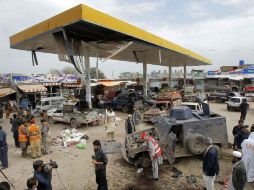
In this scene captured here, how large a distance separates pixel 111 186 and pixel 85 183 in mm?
824

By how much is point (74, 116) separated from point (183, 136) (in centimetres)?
846

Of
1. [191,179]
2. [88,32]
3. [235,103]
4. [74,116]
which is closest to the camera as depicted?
[191,179]

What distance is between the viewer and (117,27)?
1394cm

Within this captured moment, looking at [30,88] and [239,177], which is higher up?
[30,88]

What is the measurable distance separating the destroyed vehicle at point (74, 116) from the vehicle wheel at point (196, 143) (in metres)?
8.11

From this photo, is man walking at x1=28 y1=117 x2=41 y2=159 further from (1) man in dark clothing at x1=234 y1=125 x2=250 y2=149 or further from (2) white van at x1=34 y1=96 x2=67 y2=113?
(2) white van at x1=34 y1=96 x2=67 y2=113

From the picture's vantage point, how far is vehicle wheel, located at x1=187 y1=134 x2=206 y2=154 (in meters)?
8.09

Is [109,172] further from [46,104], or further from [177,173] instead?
[46,104]

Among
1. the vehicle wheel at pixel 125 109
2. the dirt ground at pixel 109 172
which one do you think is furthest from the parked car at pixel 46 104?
the dirt ground at pixel 109 172

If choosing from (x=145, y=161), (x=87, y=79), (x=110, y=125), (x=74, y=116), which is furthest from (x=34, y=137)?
(x=87, y=79)

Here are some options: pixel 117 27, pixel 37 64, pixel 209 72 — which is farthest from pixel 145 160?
pixel 209 72

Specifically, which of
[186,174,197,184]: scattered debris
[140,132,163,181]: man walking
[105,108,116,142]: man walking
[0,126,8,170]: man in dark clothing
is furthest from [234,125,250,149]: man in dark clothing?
[0,126,8,170]: man in dark clothing

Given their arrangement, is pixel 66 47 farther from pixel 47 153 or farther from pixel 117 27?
pixel 47 153

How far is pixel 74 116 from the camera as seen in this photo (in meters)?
15.1
